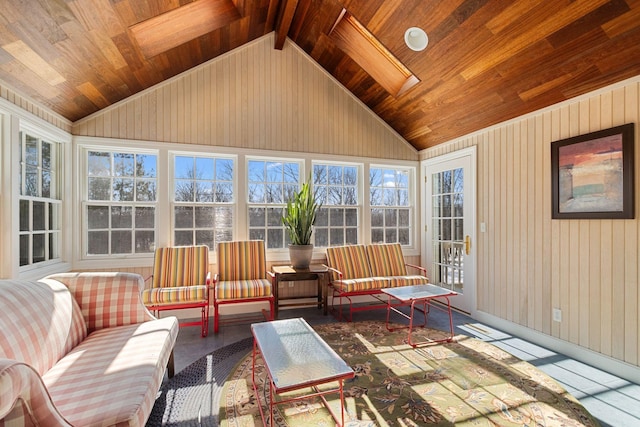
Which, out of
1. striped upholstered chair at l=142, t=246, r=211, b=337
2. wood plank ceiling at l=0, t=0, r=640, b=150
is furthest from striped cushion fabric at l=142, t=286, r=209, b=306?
wood plank ceiling at l=0, t=0, r=640, b=150

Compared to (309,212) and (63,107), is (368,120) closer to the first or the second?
(309,212)

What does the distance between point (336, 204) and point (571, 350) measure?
3121 millimetres

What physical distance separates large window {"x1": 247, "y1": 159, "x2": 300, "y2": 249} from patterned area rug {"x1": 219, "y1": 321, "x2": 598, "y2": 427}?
6.15ft

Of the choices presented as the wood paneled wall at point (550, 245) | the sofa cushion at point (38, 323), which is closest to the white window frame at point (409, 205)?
the wood paneled wall at point (550, 245)

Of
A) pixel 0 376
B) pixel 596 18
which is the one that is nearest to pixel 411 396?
pixel 0 376

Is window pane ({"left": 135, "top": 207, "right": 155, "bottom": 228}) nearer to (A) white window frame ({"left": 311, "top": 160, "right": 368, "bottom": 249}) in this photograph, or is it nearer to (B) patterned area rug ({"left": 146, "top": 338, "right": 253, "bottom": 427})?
(B) patterned area rug ({"left": 146, "top": 338, "right": 253, "bottom": 427})

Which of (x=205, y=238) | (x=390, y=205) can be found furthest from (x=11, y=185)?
(x=390, y=205)

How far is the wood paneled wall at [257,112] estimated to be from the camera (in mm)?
3713

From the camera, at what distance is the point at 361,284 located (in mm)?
3699

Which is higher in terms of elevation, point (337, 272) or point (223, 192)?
point (223, 192)

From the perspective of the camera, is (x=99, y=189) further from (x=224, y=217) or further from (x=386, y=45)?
(x=386, y=45)

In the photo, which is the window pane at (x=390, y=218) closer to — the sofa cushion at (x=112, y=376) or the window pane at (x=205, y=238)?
the window pane at (x=205, y=238)

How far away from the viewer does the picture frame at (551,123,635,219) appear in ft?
8.04

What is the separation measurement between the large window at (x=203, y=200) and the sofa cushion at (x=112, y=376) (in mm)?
1916
